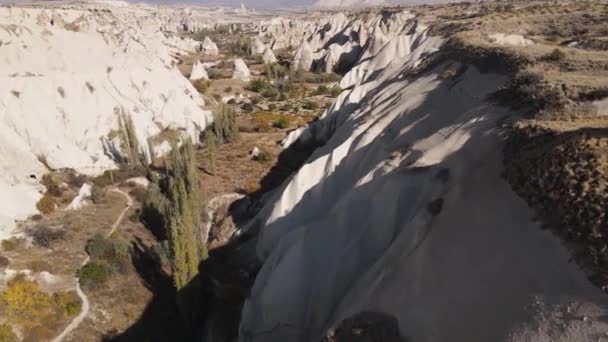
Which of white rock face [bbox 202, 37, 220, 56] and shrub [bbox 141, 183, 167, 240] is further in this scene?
white rock face [bbox 202, 37, 220, 56]

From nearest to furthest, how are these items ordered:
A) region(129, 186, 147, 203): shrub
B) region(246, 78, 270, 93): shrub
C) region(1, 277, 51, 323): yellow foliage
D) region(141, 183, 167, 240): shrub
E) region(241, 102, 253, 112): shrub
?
region(1, 277, 51, 323): yellow foliage, region(141, 183, 167, 240): shrub, region(129, 186, 147, 203): shrub, region(241, 102, 253, 112): shrub, region(246, 78, 270, 93): shrub

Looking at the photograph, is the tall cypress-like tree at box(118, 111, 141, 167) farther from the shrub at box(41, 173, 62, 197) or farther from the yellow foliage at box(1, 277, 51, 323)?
the yellow foliage at box(1, 277, 51, 323)

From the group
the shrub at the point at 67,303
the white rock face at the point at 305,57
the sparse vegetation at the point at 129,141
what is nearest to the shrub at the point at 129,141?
the sparse vegetation at the point at 129,141

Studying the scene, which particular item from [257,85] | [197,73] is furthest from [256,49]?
[257,85]

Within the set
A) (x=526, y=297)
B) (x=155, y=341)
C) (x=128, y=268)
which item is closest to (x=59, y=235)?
(x=128, y=268)

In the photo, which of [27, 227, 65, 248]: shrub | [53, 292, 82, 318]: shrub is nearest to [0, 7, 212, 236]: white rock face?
[27, 227, 65, 248]: shrub

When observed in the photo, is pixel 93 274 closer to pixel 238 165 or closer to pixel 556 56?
pixel 238 165
